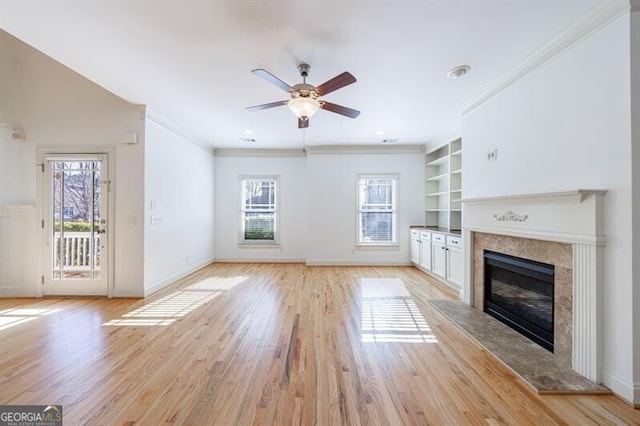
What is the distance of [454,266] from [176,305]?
14.0 ft

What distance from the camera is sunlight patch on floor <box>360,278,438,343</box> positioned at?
2906 millimetres

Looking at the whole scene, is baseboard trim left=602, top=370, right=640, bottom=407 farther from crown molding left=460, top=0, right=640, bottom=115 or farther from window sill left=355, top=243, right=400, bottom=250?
window sill left=355, top=243, right=400, bottom=250

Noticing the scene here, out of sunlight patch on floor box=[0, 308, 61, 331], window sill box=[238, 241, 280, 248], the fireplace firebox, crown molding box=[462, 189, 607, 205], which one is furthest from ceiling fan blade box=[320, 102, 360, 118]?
window sill box=[238, 241, 280, 248]

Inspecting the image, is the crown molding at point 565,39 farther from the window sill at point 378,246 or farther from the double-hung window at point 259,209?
the double-hung window at point 259,209

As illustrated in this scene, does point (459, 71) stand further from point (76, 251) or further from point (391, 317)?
point (76, 251)

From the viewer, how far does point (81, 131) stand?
4270 mm

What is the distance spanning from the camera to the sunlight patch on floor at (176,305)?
3320mm

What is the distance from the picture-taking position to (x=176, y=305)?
153 inches

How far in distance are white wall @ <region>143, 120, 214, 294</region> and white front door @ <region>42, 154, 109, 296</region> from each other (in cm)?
68

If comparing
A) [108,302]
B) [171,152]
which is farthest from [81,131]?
[108,302]

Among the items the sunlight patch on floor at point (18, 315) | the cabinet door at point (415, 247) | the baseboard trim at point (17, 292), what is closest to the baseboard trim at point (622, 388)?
the cabinet door at point (415, 247)

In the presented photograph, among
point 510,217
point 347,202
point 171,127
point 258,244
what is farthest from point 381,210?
point 171,127

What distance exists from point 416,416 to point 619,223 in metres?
1.90

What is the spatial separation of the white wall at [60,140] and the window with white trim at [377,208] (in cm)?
452
